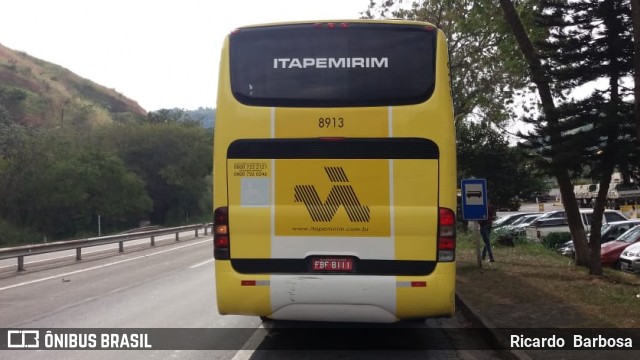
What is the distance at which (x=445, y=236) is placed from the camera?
20.8 feet

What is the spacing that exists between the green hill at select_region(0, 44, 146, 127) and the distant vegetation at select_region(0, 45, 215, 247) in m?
0.32

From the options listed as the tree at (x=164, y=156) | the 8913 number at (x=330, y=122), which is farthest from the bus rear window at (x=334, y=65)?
the tree at (x=164, y=156)

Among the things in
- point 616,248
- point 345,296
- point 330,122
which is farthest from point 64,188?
point 345,296

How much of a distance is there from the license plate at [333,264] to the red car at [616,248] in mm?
12912

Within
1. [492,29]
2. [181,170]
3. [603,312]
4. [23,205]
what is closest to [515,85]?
[492,29]

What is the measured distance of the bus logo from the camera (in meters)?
6.39

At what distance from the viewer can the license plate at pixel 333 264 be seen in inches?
250

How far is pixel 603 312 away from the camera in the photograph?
861 centimetres

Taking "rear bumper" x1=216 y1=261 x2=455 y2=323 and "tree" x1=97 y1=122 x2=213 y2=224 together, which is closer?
"rear bumper" x1=216 y1=261 x2=455 y2=323

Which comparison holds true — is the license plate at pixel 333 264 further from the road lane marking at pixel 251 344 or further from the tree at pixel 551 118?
the tree at pixel 551 118

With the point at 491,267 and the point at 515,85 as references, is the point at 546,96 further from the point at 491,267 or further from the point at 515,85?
the point at 515,85

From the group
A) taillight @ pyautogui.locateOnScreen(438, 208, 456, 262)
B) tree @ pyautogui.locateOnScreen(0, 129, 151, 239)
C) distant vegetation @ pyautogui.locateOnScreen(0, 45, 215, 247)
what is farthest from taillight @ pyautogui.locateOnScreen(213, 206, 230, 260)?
tree @ pyautogui.locateOnScreen(0, 129, 151, 239)

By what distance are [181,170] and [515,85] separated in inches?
1843

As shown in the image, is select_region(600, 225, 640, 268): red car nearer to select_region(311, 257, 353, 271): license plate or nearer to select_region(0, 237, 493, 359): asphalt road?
select_region(0, 237, 493, 359): asphalt road
